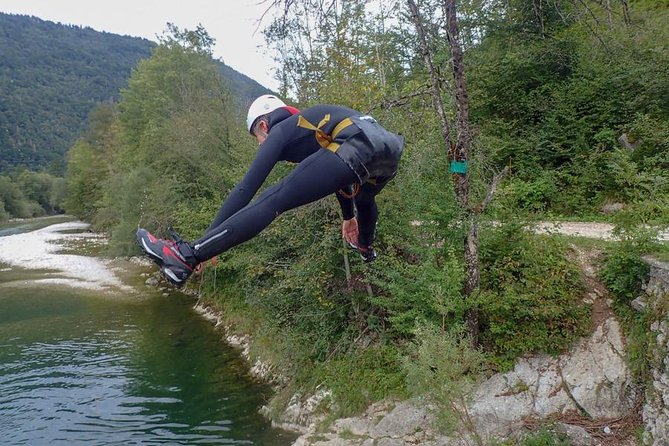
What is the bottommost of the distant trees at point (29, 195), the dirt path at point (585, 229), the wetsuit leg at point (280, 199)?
the dirt path at point (585, 229)

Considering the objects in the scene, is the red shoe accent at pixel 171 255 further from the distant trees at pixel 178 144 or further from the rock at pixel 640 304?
the distant trees at pixel 178 144

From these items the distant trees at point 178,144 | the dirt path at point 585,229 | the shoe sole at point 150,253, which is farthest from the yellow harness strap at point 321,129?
the distant trees at point 178,144

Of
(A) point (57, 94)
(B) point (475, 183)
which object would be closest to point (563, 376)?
(B) point (475, 183)

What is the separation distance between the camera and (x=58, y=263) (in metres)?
27.8

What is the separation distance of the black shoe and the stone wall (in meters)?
5.58

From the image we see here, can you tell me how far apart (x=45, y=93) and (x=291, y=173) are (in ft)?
621

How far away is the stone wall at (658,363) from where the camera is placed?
5.40 meters

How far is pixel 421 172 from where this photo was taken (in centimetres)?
723

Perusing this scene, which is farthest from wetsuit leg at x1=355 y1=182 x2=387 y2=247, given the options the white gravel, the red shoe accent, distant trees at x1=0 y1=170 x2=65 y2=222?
distant trees at x1=0 y1=170 x2=65 y2=222

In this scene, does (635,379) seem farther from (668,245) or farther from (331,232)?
(331,232)

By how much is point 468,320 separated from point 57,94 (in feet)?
621

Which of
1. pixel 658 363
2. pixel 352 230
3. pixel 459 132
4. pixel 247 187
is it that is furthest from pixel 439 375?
pixel 247 187

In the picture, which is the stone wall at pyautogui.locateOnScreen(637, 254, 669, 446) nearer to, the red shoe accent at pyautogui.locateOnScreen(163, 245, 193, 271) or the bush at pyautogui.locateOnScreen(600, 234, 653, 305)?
the bush at pyautogui.locateOnScreen(600, 234, 653, 305)

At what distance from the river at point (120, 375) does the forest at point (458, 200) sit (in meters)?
1.01
